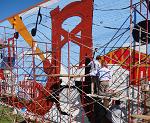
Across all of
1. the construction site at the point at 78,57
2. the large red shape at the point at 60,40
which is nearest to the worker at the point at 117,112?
the construction site at the point at 78,57

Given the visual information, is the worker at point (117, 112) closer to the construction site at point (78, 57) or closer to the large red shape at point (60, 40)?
the construction site at point (78, 57)

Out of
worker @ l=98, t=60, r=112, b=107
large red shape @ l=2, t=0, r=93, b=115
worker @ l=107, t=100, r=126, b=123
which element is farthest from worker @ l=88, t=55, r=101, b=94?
large red shape @ l=2, t=0, r=93, b=115

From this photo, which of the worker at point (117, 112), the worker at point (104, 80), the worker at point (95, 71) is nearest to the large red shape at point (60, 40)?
the worker at point (95, 71)

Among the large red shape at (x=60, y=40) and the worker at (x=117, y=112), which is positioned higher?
the large red shape at (x=60, y=40)

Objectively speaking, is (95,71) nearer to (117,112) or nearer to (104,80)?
(104,80)

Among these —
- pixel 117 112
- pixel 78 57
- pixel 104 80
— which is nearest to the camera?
pixel 104 80

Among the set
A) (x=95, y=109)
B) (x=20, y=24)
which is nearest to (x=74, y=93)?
(x=95, y=109)

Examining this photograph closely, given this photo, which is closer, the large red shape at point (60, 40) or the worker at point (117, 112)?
the worker at point (117, 112)

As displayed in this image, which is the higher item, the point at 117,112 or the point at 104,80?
the point at 104,80

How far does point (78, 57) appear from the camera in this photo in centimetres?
1255

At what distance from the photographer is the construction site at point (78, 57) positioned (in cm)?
968

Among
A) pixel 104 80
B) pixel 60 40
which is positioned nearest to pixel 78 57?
pixel 60 40

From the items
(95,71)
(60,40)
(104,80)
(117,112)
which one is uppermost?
(60,40)

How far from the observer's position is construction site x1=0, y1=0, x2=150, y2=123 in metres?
9.68
